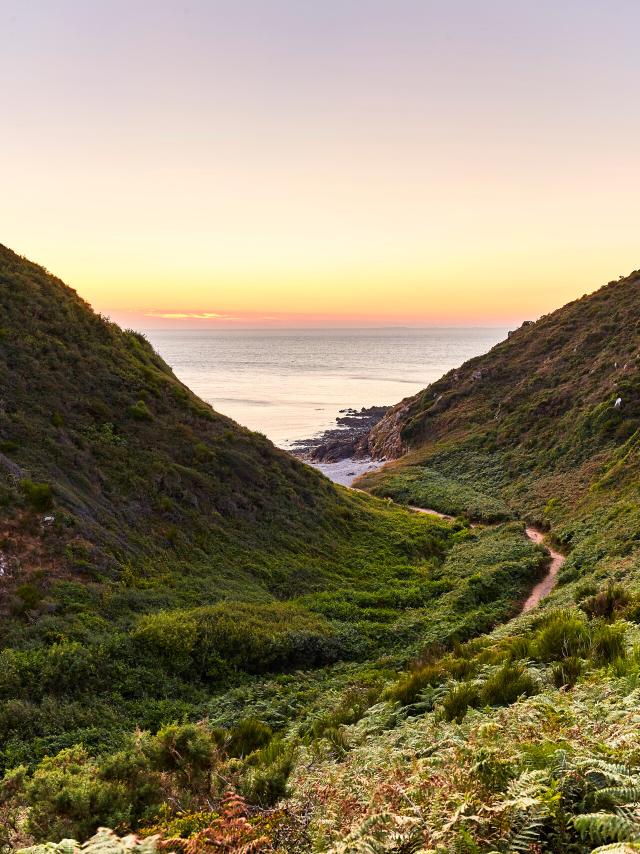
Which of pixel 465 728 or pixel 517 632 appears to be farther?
pixel 517 632

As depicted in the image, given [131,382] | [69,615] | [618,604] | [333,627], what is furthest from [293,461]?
[618,604]

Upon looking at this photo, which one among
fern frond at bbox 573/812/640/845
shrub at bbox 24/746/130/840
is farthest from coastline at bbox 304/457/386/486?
fern frond at bbox 573/812/640/845

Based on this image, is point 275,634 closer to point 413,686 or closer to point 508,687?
point 413,686

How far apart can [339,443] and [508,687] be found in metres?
62.1

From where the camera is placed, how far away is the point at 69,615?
13.5 metres

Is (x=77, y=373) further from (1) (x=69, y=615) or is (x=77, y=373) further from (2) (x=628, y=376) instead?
(2) (x=628, y=376)

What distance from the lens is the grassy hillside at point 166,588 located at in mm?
7426

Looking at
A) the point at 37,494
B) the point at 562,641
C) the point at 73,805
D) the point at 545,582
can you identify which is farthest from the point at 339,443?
the point at 73,805

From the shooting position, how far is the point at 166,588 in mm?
16688

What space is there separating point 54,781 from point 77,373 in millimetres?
20253

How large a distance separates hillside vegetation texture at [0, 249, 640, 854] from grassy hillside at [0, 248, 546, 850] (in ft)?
0.25

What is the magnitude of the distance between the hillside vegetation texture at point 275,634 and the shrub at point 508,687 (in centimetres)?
3

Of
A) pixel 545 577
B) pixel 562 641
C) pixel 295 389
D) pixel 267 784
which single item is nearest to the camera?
pixel 267 784

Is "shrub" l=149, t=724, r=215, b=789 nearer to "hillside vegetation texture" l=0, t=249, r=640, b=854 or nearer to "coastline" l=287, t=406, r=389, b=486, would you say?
"hillside vegetation texture" l=0, t=249, r=640, b=854
